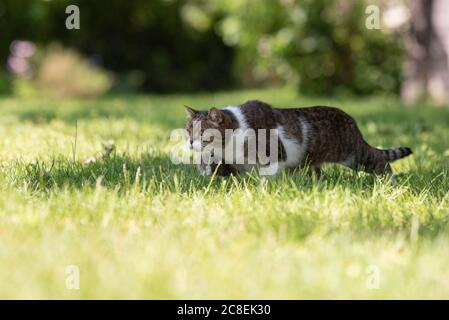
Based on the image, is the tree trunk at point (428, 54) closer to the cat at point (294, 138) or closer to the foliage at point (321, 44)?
the foliage at point (321, 44)

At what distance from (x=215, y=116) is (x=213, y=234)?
1344mm

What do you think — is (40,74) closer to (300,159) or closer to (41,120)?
(41,120)

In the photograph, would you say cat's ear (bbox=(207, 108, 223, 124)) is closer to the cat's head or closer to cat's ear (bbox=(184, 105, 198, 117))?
the cat's head

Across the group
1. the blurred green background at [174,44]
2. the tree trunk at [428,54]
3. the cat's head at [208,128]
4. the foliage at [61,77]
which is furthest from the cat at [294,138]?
the foliage at [61,77]

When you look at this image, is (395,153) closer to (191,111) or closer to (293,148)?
(293,148)

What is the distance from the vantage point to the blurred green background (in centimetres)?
1309

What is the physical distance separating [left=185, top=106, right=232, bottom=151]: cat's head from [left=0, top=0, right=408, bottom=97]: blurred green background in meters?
9.09

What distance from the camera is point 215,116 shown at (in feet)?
13.6

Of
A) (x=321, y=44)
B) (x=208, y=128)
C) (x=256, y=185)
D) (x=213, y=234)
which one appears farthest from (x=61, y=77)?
(x=213, y=234)

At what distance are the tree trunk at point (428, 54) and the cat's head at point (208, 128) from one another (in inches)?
265

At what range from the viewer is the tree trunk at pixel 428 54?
1015cm

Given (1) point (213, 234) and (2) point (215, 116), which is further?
(2) point (215, 116)

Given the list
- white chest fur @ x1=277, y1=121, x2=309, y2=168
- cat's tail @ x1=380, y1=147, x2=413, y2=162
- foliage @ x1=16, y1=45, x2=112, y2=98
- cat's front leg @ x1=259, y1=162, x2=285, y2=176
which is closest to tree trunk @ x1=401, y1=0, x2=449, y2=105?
cat's tail @ x1=380, y1=147, x2=413, y2=162
